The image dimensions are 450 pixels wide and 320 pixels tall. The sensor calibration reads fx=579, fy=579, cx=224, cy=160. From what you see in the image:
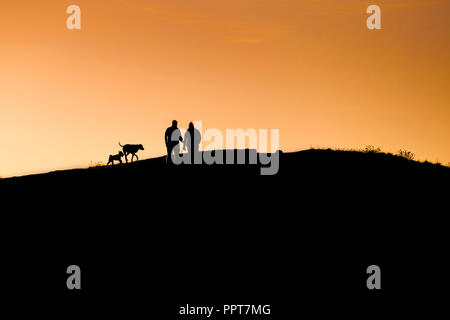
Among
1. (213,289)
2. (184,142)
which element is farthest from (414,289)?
(184,142)

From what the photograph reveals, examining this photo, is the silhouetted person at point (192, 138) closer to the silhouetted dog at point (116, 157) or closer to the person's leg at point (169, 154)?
the person's leg at point (169, 154)

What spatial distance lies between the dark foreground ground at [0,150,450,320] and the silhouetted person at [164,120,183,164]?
1365mm

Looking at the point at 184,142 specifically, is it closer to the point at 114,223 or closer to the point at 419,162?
the point at 114,223

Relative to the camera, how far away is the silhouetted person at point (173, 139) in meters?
28.0

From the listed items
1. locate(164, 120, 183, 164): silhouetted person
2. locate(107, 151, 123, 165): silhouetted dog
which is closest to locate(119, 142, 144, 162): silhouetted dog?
locate(107, 151, 123, 165): silhouetted dog

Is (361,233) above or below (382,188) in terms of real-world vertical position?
below

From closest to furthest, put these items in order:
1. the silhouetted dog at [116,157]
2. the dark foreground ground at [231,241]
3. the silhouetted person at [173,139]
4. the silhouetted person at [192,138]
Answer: the dark foreground ground at [231,241]
the silhouetted person at [173,139]
the silhouetted person at [192,138]
the silhouetted dog at [116,157]

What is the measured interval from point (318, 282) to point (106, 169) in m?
19.5

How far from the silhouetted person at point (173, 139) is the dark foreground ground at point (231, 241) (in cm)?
136

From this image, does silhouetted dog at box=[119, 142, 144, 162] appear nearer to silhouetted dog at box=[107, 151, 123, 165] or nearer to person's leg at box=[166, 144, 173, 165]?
silhouetted dog at box=[107, 151, 123, 165]

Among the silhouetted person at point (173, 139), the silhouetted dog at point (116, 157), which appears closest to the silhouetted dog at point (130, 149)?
the silhouetted dog at point (116, 157)

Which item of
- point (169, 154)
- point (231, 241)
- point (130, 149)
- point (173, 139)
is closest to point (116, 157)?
point (130, 149)

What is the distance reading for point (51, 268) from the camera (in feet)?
63.8

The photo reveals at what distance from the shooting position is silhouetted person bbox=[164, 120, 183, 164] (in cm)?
Result: 2797
